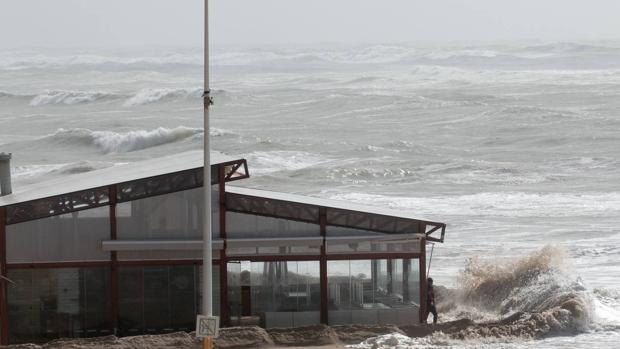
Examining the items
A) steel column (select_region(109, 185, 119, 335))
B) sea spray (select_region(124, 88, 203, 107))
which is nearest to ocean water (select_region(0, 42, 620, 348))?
sea spray (select_region(124, 88, 203, 107))

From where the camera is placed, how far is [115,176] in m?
24.4

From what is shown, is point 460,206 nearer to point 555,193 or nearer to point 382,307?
point 555,193

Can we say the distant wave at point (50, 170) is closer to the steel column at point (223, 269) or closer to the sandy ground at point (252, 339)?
the steel column at point (223, 269)

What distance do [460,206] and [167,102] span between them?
190ft

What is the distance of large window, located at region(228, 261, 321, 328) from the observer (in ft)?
75.3

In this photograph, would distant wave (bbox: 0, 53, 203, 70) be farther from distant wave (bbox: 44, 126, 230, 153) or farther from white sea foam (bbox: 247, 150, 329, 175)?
white sea foam (bbox: 247, 150, 329, 175)

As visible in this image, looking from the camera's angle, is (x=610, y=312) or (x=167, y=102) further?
(x=167, y=102)

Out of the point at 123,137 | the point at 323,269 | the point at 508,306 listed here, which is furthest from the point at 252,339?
the point at 123,137

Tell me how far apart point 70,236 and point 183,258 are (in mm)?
1904

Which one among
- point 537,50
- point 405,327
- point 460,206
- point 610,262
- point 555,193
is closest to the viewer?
point 405,327

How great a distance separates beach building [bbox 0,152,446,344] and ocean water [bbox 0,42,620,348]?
208 cm

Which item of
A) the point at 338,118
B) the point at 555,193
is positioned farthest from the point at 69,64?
the point at 555,193

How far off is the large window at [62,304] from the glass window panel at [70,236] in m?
0.23

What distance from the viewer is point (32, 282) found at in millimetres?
22453
